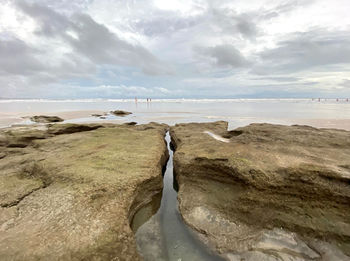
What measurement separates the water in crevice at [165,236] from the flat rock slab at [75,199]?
0.34 m

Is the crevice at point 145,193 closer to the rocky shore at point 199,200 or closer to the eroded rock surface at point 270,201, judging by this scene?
the rocky shore at point 199,200

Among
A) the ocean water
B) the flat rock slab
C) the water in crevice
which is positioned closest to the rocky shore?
the flat rock slab

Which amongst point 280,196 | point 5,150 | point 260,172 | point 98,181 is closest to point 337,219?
point 280,196

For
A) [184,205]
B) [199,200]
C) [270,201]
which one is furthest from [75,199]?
[270,201]

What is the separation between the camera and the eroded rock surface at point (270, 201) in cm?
367

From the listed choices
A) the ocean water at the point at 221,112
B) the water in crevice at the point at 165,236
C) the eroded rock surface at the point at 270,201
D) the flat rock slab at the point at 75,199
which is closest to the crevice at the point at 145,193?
the flat rock slab at the point at 75,199

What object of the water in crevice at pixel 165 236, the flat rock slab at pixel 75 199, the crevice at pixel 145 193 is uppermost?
the flat rock slab at pixel 75 199

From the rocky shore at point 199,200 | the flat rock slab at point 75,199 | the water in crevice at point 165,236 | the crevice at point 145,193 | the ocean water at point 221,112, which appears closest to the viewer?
the flat rock slab at point 75,199

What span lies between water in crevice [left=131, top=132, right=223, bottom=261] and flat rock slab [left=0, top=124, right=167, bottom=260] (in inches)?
13.5

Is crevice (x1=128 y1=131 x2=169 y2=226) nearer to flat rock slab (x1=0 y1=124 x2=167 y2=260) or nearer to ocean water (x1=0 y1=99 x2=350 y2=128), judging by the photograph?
flat rock slab (x1=0 y1=124 x2=167 y2=260)

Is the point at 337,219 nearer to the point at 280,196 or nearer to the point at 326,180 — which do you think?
the point at 326,180

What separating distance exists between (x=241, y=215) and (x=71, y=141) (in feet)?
22.0

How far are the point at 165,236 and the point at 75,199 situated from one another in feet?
6.56

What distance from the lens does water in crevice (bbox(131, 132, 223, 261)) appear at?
3645 mm
